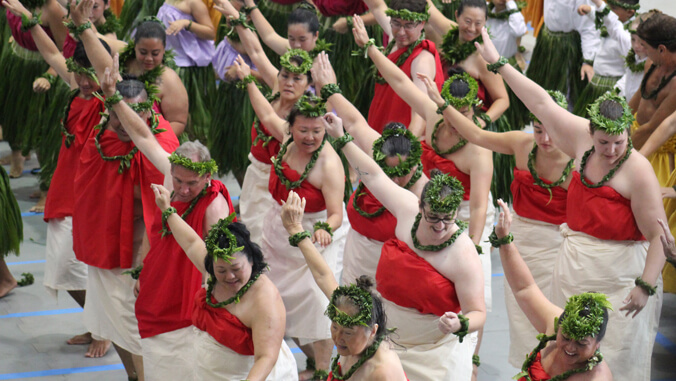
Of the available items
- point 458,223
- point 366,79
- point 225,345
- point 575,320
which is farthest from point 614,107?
point 366,79

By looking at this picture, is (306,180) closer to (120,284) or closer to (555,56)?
(120,284)

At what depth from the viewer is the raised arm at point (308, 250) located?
12.2 ft

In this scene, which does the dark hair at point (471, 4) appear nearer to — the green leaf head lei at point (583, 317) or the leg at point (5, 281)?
the green leaf head lei at point (583, 317)

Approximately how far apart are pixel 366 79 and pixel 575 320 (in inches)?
151

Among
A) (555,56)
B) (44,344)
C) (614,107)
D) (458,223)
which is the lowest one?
(44,344)

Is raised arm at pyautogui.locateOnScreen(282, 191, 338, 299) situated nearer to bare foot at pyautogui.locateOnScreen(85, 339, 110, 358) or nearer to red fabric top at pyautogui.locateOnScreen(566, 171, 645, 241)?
red fabric top at pyautogui.locateOnScreen(566, 171, 645, 241)

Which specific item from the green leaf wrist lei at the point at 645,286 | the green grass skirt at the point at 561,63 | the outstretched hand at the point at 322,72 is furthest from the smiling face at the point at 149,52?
the green grass skirt at the point at 561,63

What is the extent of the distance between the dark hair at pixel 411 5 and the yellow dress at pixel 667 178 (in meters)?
1.34

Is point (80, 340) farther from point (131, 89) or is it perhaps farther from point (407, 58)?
point (407, 58)

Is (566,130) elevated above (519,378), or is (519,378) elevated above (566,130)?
(566,130)

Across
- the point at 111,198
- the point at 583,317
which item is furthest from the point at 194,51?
the point at 583,317

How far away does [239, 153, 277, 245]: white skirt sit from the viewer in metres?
5.27

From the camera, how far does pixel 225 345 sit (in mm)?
3627

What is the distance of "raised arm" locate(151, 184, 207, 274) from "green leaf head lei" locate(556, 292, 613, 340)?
1.48 meters
